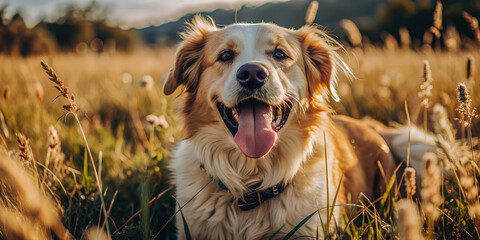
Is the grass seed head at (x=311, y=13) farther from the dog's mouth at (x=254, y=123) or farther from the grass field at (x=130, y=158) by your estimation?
the dog's mouth at (x=254, y=123)

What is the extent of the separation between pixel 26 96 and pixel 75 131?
1.64 meters

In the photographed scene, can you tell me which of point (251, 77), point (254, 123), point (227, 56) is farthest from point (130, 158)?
point (251, 77)

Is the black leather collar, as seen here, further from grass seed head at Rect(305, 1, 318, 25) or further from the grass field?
grass seed head at Rect(305, 1, 318, 25)

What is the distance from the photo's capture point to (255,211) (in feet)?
6.63

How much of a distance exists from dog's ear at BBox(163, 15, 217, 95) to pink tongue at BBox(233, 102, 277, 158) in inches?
24.5

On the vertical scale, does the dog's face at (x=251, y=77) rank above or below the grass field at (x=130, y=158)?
above

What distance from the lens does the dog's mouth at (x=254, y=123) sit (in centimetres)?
197

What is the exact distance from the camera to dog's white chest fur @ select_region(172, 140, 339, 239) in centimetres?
196

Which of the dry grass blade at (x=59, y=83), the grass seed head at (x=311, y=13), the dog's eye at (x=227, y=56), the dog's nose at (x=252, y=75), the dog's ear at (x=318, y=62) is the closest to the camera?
the dry grass blade at (x=59, y=83)

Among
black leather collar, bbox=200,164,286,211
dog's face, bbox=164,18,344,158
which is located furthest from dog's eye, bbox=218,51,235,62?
black leather collar, bbox=200,164,286,211

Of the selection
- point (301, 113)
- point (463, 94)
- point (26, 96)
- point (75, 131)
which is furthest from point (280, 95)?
point (26, 96)

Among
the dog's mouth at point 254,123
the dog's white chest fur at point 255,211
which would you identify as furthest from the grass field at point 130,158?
the dog's mouth at point 254,123

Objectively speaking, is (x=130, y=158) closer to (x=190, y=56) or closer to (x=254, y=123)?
(x=190, y=56)

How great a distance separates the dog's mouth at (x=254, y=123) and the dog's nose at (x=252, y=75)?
17 centimetres
